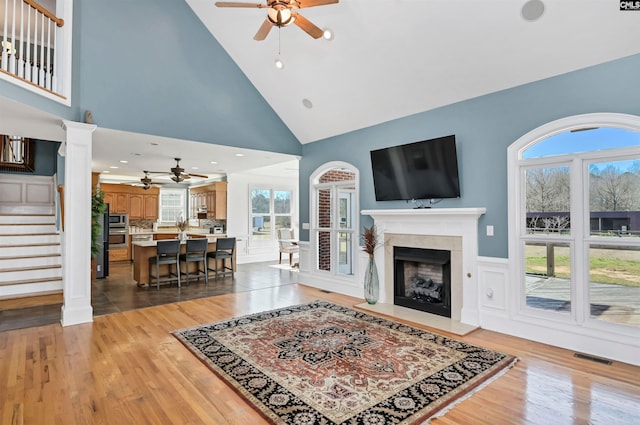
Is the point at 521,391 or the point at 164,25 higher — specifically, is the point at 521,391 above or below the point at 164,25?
below

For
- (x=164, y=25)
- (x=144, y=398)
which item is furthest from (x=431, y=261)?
(x=164, y=25)

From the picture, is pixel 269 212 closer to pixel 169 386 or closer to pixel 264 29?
pixel 264 29

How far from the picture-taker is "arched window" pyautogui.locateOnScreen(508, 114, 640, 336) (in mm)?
3242

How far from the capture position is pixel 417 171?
15.5 feet

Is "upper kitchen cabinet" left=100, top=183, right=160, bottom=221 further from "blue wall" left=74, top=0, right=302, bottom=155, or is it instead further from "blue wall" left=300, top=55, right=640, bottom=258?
"blue wall" left=300, top=55, right=640, bottom=258

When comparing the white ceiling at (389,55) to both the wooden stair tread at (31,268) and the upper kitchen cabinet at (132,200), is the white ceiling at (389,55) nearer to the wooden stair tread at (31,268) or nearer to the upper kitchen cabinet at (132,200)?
the wooden stair tread at (31,268)

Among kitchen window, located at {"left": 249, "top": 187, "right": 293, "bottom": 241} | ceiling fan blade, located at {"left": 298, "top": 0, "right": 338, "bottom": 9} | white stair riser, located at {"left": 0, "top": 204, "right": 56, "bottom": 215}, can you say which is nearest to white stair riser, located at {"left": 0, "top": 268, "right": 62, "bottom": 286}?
white stair riser, located at {"left": 0, "top": 204, "right": 56, "bottom": 215}

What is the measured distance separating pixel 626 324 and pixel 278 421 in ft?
11.1

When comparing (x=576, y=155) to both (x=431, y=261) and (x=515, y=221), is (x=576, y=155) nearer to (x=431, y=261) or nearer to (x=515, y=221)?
(x=515, y=221)

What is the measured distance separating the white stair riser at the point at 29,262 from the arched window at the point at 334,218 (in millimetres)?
4869

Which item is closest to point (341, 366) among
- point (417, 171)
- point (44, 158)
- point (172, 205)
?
point (417, 171)

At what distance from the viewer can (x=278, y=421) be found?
7.35 ft

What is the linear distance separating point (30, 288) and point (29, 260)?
58cm

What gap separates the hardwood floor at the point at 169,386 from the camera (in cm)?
231
